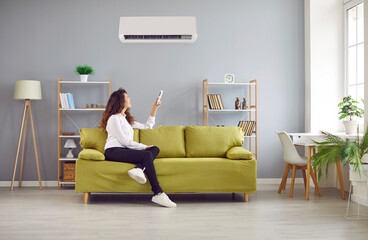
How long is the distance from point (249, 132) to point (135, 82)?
5.70 ft

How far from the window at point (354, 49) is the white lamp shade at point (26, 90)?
4232mm

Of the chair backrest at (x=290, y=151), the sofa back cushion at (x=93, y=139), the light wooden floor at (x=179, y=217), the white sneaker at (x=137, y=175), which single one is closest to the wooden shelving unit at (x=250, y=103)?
the chair backrest at (x=290, y=151)

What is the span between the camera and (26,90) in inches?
214

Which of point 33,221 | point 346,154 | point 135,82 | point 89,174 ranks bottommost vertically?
point 33,221

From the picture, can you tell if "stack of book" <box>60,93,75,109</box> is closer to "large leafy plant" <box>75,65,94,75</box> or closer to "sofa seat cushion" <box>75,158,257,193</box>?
"large leafy plant" <box>75,65,94,75</box>

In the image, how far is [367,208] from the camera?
13.9 ft

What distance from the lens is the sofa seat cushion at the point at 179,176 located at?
14.6 feet

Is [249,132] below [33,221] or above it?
above

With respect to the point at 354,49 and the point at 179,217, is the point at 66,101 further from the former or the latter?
the point at 354,49

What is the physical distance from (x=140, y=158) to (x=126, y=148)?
0.88ft

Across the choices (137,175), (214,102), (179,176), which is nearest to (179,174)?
(179,176)

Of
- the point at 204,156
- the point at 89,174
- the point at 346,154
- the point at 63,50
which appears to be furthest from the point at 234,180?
the point at 63,50

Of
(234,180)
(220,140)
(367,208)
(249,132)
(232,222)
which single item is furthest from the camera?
(249,132)

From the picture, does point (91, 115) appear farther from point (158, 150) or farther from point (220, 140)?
point (220, 140)
